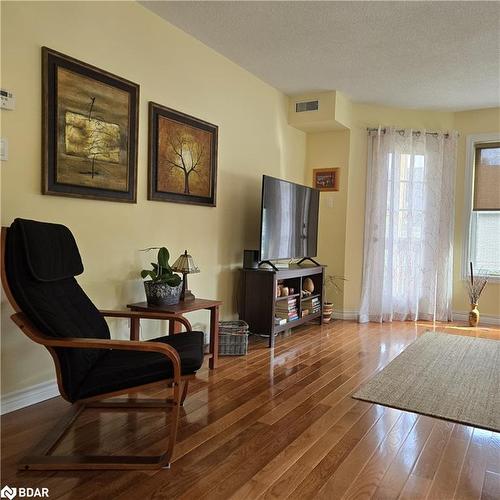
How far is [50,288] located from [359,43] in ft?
9.93

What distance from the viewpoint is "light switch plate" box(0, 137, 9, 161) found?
2.27 metres

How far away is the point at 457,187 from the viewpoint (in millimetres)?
5438

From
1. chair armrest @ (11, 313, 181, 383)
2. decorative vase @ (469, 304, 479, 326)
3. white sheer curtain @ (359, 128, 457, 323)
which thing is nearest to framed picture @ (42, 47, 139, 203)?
chair armrest @ (11, 313, 181, 383)

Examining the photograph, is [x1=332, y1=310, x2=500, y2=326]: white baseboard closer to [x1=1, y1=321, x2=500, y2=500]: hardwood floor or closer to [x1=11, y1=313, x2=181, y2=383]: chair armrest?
[x1=1, y1=321, x2=500, y2=500]: hardwood floor

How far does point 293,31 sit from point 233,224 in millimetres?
1741

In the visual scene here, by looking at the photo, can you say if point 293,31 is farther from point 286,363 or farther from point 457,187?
point 457,187

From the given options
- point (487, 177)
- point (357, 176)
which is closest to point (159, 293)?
point (357, 176)

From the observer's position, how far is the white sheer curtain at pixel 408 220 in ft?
17.3

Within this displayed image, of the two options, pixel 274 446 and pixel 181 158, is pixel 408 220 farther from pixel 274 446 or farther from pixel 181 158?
pixel 274 446

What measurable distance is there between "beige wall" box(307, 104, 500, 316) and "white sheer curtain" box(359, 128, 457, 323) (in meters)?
0.13

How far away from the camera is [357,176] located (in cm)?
535

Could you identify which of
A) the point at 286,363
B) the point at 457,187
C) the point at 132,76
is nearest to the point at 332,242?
the point at 457,187

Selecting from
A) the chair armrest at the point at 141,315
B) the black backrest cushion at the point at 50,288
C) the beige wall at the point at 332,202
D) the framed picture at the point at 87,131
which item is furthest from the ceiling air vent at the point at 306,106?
the black backrest cushion at the point at 50,288

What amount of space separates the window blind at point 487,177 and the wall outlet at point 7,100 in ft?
16.7
